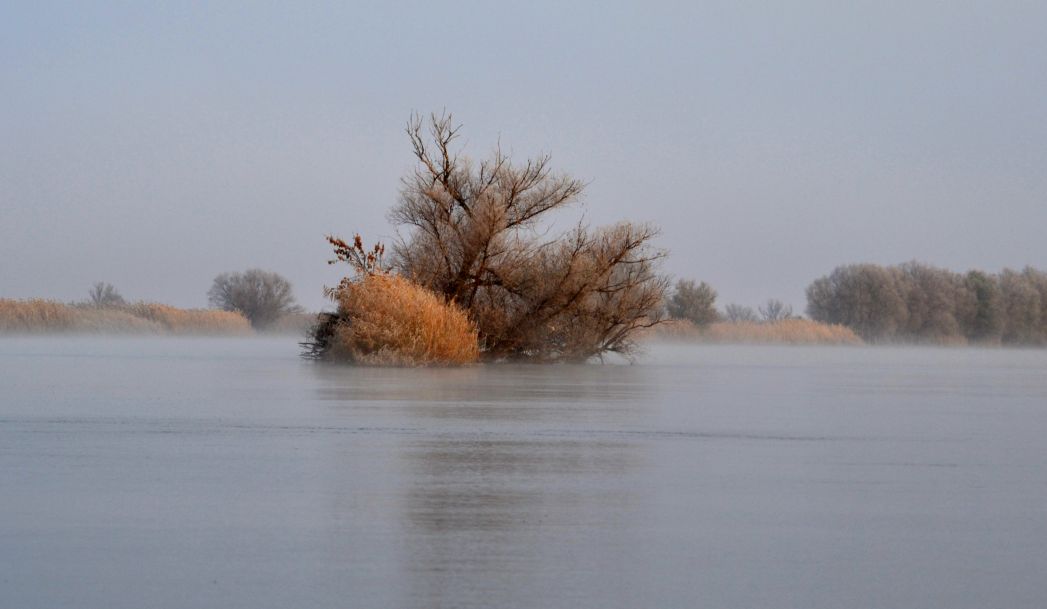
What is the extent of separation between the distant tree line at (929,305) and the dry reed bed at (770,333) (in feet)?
28.2

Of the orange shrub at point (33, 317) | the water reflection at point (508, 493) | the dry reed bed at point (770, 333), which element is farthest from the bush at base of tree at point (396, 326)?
the orange shrub at point (33, 317)

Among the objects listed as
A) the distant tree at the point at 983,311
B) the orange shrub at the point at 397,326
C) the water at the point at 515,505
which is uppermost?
the distant tree at the point at 983,311

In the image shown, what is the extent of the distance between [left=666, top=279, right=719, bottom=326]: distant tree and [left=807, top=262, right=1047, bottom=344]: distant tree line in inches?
355

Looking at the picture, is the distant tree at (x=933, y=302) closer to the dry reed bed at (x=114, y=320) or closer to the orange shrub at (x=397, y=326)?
the dry reed bed at (x=114, y=320)

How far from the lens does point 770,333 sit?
45.6 m

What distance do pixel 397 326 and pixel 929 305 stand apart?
41.8 m

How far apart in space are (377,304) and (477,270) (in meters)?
3.81

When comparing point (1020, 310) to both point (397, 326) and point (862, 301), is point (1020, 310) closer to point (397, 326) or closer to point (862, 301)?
point (862, 301)

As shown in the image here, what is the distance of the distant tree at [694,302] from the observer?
52281 millimetres

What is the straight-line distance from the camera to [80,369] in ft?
68.8

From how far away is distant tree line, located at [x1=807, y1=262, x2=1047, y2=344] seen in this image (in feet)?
190

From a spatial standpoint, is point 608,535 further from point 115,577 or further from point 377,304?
point 377,304

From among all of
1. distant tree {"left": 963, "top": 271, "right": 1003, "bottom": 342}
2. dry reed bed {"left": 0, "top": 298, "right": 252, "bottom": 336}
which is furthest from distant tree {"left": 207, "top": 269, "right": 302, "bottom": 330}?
distant tree {"left": 963, "top": 271, "right": 1003, "bottom": 342}

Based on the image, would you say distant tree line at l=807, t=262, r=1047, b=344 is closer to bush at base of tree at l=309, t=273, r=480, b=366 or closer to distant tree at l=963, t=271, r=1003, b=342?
distant tree at l=963, t=271, r=1003, b=342
